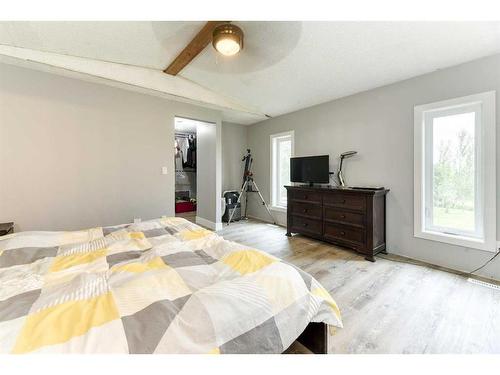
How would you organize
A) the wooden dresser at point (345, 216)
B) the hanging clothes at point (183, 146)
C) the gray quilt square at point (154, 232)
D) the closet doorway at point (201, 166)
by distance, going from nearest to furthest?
1. the gray quilt square at point (154, 232)
2. the wooden dresser at point (345, 216)
3. the closet doorway at point (201, 166)
4. the hanging clothes at point (183, 146)

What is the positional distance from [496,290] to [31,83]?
525 cm

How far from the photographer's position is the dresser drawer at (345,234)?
9.18 feet

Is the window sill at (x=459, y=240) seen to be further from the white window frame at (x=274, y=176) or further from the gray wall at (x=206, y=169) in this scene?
the gray wall at (x=206, y=169)

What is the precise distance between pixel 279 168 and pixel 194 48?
2.94 m

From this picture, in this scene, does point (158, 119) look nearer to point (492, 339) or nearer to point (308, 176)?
point (308, 176)

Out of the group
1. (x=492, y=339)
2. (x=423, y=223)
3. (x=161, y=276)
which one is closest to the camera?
(x=161, y=276)

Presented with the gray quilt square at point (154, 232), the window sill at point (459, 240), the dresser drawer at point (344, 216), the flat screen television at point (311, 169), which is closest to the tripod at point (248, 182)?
the flat screen television at point (311, 169)

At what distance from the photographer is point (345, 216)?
2.96 m

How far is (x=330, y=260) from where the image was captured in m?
2.67

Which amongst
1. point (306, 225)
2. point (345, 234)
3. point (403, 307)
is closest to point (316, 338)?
point (403, 307)

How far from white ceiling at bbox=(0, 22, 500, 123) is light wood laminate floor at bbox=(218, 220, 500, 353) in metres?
2.26

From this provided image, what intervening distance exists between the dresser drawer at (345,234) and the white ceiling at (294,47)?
196 cm
